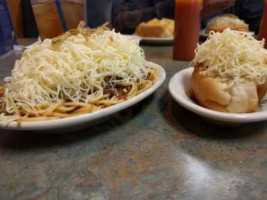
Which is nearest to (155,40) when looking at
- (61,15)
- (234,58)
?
(61,15)

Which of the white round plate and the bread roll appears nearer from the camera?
the bread roll

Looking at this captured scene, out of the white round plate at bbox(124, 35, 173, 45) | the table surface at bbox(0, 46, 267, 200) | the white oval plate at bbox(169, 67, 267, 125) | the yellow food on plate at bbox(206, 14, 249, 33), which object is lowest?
the white round plate at bbox(124, 35, 173, 45)

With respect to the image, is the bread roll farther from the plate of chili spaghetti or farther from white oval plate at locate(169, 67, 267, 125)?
the plate of chili spaghetti

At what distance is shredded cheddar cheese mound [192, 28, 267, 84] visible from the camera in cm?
60

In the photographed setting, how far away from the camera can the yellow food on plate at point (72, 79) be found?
0.57 meters

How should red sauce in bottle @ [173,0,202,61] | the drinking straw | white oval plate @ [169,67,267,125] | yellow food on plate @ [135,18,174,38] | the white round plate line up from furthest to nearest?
yellow food on plate @ [135,18,174,38] → the white round plate → red sauce in bottle @ [173,0,202,61] → the drinking straw → white oval plate @ [169,67,267,125]

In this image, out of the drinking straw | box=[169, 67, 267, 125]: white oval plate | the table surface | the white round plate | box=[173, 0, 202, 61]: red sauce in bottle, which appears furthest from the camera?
A: the white round plate

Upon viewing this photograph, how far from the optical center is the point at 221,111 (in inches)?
23.2

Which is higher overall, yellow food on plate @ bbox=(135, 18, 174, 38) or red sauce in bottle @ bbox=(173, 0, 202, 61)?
red sauce in bottle @ bbox=(173, 0, 202, 61)

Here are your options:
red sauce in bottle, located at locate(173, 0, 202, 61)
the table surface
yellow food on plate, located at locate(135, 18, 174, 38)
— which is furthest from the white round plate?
the table surface

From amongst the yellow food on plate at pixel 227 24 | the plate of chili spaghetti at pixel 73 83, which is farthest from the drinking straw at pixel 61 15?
the yellow food on plate at pixel 227 24

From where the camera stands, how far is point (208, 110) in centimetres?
57

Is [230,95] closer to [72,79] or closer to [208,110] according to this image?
[208,110]

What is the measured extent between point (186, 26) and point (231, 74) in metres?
0.71
